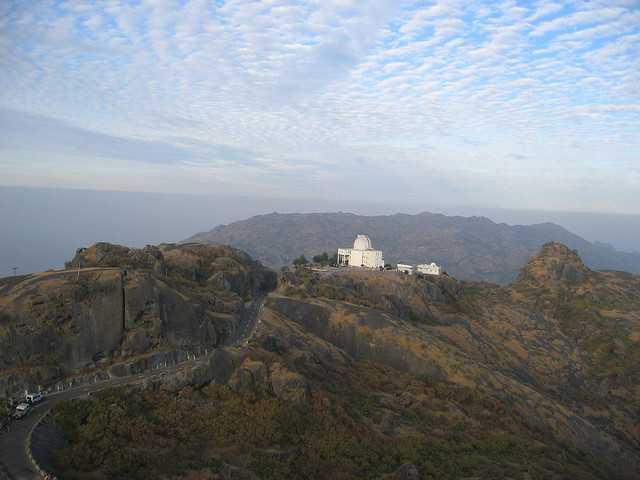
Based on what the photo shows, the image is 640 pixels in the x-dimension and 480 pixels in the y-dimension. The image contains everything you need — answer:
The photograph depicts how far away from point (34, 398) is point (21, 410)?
2.22 metres

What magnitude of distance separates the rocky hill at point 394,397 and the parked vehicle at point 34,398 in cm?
325

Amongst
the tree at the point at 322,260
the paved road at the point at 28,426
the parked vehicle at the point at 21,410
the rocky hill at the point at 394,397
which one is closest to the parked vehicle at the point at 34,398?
the paved road at the point at 28,426

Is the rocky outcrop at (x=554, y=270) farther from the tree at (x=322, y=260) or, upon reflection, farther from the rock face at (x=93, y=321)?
the rock face at (x=93, y=321)

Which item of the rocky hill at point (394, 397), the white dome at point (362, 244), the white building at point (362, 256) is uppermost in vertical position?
the white dome at point (362, 244)

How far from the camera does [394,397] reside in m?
47.1

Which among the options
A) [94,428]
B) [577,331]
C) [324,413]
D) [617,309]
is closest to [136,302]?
[94,428]

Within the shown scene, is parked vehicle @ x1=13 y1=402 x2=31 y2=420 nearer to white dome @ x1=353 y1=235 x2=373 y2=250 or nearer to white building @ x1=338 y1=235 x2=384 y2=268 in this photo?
white building @ x1=338 y1=235 x2=384 y2=268

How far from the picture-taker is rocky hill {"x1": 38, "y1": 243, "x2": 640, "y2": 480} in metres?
31.4

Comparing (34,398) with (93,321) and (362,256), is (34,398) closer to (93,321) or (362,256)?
(93,321)

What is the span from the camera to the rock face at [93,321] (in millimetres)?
38688

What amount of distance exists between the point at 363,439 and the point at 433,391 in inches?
704

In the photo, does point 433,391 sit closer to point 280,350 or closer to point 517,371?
point 280,350

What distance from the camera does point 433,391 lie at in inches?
2026

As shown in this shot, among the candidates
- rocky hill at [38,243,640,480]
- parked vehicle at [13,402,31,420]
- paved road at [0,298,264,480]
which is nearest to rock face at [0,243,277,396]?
paved road at [0,298,264,480]
